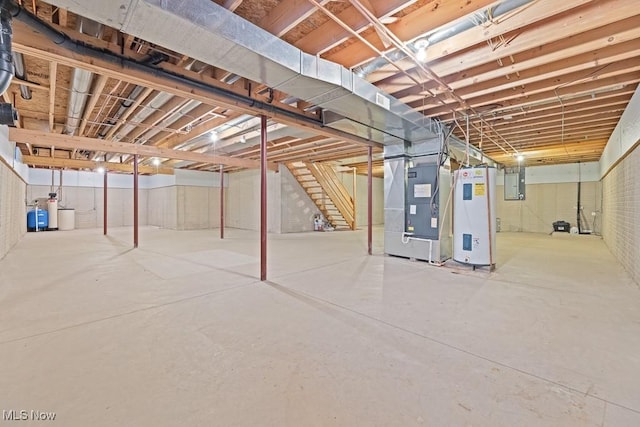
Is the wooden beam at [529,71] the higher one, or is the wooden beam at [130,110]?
the wooden beam at [130,110]

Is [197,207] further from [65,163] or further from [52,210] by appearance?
[52,210]

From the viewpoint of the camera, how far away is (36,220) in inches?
390

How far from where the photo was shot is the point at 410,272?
4227 mm

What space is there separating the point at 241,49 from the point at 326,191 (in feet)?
24.7

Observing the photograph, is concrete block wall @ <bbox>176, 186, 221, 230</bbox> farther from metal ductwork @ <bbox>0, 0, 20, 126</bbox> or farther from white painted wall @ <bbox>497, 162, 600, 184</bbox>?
white painted wall @ <bbox>497, 162, 600, 184</bbox>

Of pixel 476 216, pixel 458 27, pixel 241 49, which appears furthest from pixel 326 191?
pixel 241 49

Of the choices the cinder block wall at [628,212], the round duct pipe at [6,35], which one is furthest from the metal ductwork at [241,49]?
the cinder block wall at [628,212]

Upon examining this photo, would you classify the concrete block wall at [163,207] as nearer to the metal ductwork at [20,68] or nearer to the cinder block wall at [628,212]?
the metal ductwork at [20,68]

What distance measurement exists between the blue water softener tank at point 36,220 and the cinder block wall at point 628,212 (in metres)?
14.9

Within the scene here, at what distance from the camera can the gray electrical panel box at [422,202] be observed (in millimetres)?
4922

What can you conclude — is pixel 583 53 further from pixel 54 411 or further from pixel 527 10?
pixel 54 411

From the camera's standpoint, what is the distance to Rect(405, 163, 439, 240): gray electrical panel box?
4.92 metres

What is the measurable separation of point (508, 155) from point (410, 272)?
6290mm

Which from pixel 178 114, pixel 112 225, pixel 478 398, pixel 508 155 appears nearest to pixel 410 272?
pixel 478 398
